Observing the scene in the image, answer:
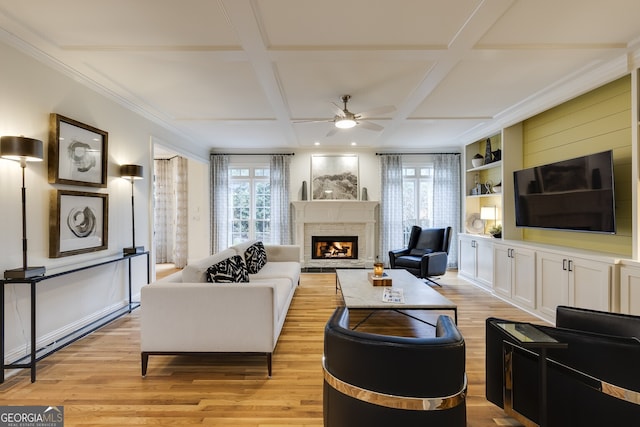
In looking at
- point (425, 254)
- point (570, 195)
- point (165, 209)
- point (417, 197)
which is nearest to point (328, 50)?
point (570, 195)

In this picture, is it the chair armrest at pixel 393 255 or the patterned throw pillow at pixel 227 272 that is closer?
the patterned throw pillow at pixel 227 272

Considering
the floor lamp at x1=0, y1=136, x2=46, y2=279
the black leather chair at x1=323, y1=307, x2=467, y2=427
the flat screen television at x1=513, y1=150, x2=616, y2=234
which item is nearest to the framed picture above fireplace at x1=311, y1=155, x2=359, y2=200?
the flat screen television at x1=513, y1=150, x2=616, y2=234

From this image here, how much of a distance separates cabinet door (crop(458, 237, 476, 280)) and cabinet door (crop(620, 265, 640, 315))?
8.22 feet

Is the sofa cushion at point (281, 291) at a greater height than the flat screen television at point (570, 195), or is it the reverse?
the flat screen television at point (570, 195)

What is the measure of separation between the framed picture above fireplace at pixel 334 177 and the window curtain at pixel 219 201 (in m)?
1.92

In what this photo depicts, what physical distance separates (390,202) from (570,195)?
341 centimetres

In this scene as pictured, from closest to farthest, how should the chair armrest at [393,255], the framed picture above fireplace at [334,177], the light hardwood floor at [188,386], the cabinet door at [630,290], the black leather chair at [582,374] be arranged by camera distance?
the black leather chair at [582,374] < the light hardwood floor at [188,386] < the cabinet door at [630,290] < the chair armrest at [393,255] < the framed picture above fireplace at [334,177]

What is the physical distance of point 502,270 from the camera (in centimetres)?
429

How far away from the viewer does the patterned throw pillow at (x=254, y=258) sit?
13.0ft

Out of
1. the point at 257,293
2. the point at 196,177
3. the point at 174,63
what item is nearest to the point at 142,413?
the point at 257,293

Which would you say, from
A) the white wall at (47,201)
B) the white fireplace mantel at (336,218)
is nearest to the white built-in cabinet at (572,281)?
the white fireplace mantel at (336,218)

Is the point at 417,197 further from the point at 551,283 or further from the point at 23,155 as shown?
the point at 23,155

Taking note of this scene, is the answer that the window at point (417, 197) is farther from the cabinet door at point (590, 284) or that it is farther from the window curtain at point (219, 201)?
the window curtain at point (219, 201)

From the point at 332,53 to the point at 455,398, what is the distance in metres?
2.59
